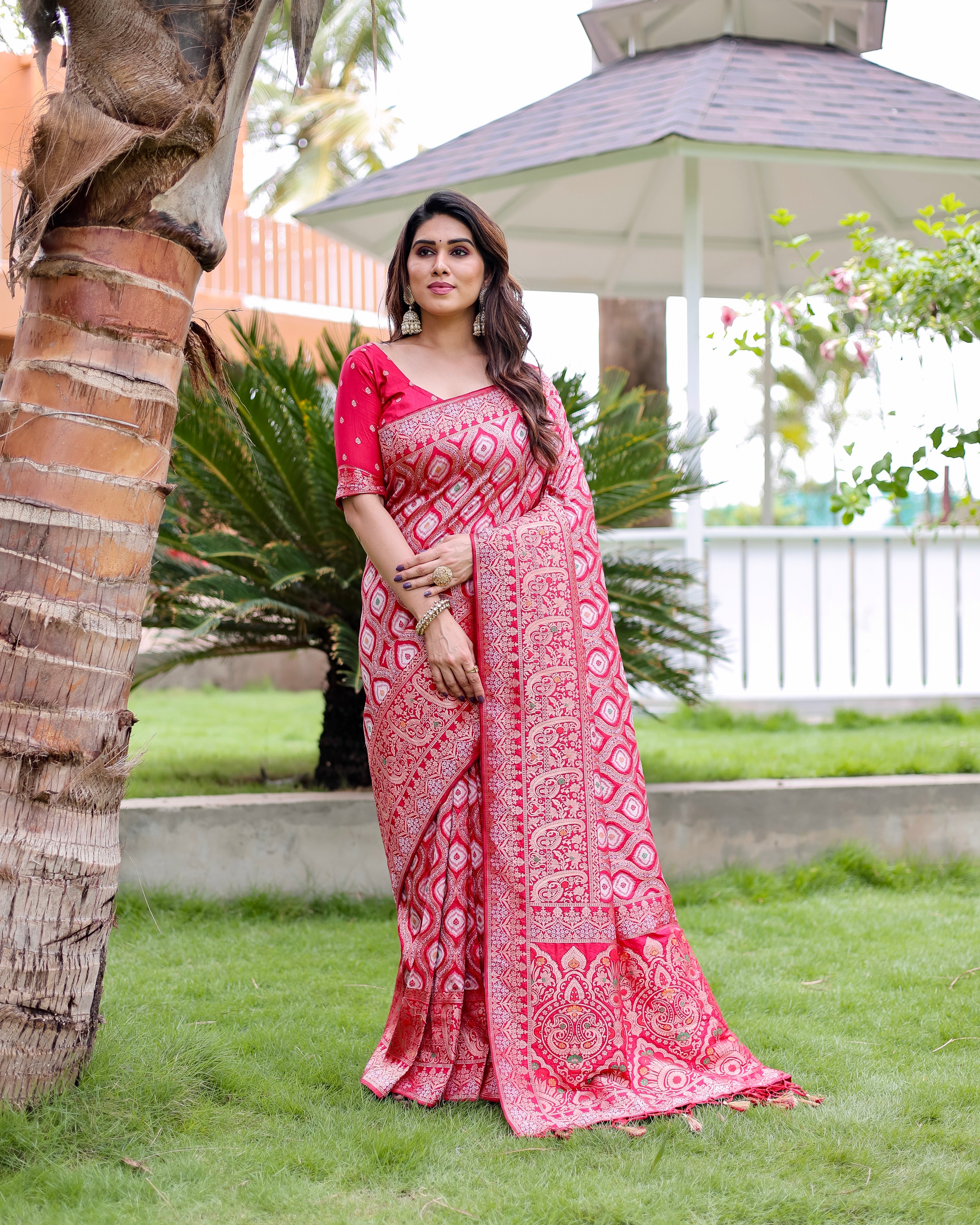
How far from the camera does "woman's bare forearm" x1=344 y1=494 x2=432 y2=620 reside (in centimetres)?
259

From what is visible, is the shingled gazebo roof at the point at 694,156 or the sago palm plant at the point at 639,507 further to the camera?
the shingled gazebo roof at the point at 694,156

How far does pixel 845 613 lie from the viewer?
730cm

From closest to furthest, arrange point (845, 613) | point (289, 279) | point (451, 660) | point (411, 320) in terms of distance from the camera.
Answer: point (451, 660) < point (411, 320) < point (845, 613) < point (289, 279)

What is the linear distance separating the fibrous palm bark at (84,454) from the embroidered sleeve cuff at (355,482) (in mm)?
427

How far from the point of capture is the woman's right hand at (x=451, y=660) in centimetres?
256

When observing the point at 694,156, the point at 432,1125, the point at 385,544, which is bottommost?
the point at 432,1125

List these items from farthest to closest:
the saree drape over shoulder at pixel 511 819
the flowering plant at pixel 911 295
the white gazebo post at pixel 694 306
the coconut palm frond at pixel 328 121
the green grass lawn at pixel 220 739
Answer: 1. the coconut palm frond at pixel 328 121
2. the white gazebo post at pixel 694 306
3. the green grass lawn at pixel 220 739
4. the flowering plant at pixel 911 295
5. the saree drape over shoulder at pixel 511 819

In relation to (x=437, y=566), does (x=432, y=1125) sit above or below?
below

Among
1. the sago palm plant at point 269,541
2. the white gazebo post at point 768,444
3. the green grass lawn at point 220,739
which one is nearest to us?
the sago palm plant at point 269,541

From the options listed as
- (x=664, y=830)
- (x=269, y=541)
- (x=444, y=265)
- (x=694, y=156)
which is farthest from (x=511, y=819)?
(x=694, y=156)

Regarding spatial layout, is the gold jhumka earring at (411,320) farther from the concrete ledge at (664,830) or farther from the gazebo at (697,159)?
the gazebo at (697,159)

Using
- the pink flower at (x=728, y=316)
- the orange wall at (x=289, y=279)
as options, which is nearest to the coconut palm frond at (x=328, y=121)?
the orange wall at (x=289, y=279)

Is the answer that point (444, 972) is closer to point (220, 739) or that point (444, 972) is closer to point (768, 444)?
point (220, 739)

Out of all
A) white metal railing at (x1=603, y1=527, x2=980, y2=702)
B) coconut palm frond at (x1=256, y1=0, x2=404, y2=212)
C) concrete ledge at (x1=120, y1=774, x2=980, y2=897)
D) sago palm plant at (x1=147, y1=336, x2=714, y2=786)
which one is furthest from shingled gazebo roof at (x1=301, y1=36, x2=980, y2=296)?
coconut palm frond at (x1=256, y1=0, x2=404, y2=212)
